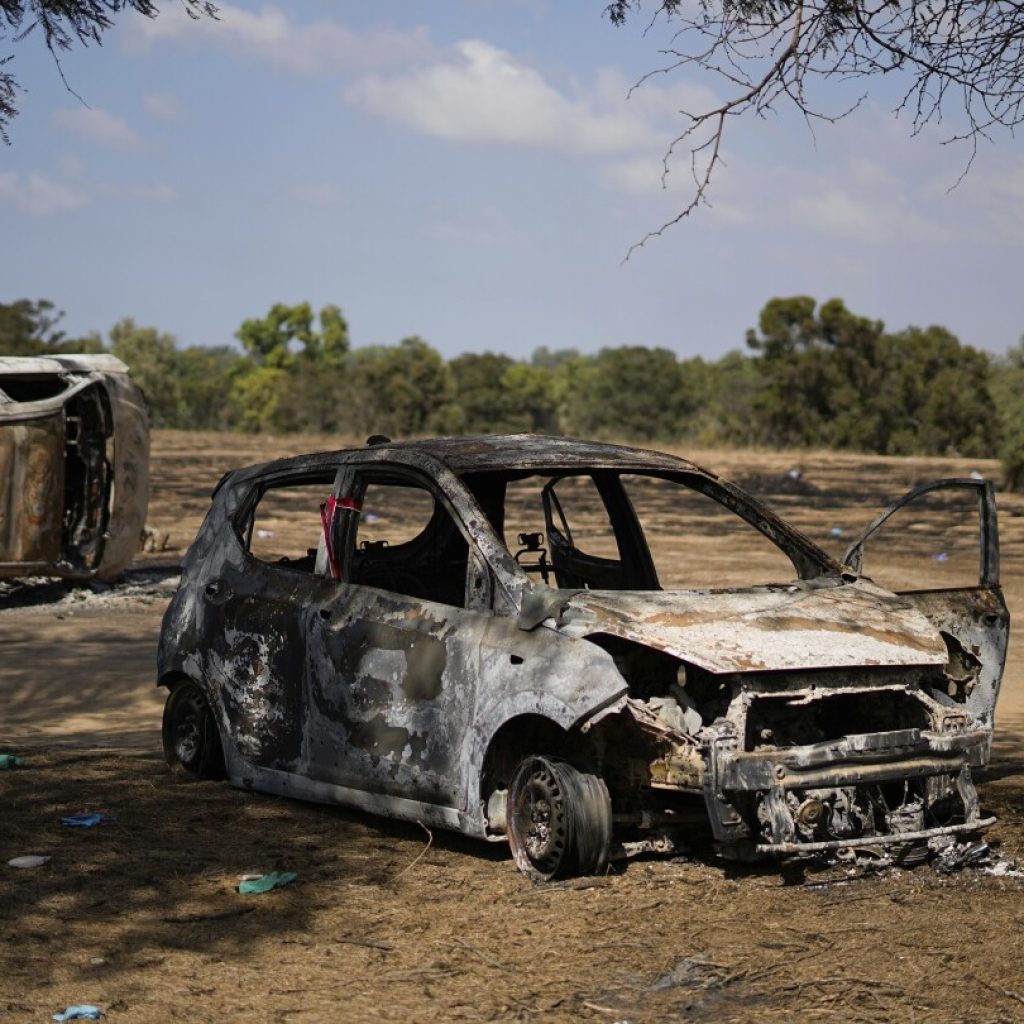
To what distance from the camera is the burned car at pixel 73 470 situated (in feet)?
56.7

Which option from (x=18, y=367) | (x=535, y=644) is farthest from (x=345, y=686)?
(x=18, y=367)

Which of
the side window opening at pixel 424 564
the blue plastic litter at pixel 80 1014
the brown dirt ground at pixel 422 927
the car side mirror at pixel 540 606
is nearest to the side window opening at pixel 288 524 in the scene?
the side window opening at pixel 424 564

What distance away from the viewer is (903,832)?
6.70 meters

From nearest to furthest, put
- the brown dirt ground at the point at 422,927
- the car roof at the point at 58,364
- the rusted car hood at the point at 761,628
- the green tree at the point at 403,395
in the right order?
the brown dirt ground at the point at 422,927 < the rusted car hood at the point at 761,628 < the car roof at the point at 58,364 < the green tree at the point at 403,395

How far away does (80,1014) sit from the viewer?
5.16m

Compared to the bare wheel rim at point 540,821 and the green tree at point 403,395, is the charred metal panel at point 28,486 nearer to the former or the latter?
the bare wheel rim at point 540,821

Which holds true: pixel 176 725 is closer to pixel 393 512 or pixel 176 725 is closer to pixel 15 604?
pixel 15 604

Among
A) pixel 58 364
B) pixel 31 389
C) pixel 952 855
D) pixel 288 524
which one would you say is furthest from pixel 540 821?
pixel 288 524

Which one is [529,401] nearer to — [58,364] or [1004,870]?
[58,364]

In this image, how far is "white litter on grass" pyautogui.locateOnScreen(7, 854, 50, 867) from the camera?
706cm

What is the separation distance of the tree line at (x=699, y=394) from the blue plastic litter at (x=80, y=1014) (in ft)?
105

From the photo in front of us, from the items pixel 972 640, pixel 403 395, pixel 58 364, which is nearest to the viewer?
pixel 972 640

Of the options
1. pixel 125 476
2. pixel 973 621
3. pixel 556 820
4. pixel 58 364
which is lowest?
pixel 556 820

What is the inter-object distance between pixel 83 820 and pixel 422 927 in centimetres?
231
